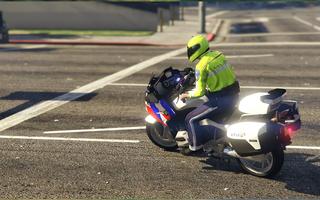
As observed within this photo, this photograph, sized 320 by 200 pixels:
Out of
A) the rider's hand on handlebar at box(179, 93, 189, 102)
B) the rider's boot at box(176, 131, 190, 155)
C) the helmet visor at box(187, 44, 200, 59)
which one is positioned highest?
the helmet visor at box(187, 44, 200, 59)

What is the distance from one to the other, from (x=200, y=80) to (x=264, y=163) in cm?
145

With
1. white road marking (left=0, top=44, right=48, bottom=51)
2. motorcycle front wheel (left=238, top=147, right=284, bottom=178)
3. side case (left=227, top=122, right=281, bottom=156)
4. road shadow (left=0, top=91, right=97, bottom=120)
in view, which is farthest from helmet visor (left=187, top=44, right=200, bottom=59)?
white road marking (left=0, top=44, right=48, bottom=51)

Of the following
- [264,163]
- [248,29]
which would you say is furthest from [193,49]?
[248,29]

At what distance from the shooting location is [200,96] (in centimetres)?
733

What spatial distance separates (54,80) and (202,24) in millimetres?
17643

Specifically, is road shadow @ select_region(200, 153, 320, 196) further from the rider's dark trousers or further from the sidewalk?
the sidewalk

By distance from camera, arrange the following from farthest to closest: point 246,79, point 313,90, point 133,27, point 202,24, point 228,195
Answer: point 133,27, point 202,24, point 246,79, point 313,90, point 228,195

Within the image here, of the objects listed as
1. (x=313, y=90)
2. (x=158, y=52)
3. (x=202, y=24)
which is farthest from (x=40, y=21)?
(x=313, y=90)

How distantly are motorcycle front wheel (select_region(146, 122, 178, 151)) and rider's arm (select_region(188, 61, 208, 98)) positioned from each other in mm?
→ 1204

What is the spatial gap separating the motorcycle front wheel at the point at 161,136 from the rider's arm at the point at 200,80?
47.4 inches

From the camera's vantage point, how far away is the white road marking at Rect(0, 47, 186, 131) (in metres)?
10.5

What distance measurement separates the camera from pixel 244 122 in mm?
6859

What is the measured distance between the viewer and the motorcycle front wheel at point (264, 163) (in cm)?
680

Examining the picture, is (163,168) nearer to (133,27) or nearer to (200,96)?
(200,96)
